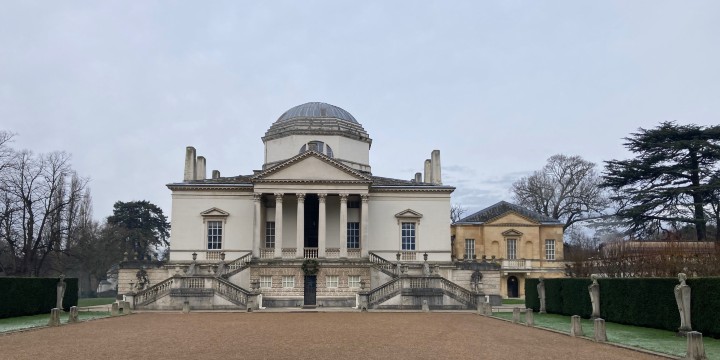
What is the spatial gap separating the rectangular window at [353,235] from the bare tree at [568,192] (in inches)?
1134

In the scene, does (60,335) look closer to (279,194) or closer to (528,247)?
(279,194)

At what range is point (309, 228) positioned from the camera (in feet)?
156

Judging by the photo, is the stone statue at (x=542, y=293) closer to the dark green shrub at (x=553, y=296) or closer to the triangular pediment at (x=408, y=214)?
the dark green shrub at (x=553, y=296)

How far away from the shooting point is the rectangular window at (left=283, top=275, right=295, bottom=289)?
137ft

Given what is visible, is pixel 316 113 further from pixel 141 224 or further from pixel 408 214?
pixel 141 224

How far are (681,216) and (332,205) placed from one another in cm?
2655

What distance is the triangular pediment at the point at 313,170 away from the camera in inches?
1719

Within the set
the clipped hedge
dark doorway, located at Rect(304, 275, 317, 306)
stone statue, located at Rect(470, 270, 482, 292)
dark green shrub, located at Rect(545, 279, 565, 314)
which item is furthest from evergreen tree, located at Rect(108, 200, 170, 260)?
the clipped hedge

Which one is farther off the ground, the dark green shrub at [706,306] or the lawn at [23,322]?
the dark green shrub at [706,306]

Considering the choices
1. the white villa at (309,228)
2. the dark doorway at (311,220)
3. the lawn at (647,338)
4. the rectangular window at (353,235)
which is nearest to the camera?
the lawn at (647,338)

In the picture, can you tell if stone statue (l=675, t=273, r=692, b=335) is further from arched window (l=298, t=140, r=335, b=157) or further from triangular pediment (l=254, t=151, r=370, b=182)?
arched window (l=298, t=140, r=335, b=157)

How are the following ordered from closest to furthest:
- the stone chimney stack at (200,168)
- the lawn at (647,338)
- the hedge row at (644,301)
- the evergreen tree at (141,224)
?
the lawn at (647,338) < the hedge row at (644,301) < the stone chimney stack at (200,168) < the evergreen tree at (141,224)

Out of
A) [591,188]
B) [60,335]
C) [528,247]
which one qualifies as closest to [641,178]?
[528,247]

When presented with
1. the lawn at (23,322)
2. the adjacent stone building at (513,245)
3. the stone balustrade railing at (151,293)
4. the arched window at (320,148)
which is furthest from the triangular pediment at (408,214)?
the lawn at (23,322)
